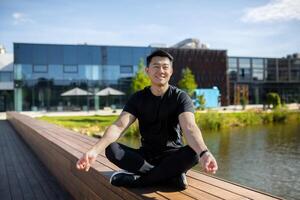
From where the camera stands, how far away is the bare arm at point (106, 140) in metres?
2.67

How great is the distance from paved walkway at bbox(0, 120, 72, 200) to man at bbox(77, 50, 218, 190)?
2.24 meters

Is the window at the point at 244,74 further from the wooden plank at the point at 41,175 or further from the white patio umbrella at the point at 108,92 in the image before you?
the wooden plank at the point at 41,175

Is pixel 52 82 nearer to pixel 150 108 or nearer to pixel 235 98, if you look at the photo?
pixel 235 98

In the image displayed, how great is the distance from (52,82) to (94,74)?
4.41 metres

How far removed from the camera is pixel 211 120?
2372 cm

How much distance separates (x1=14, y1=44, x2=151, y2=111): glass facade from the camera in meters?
37.3

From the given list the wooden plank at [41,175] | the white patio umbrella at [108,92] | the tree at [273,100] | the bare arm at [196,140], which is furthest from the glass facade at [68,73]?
the bare arm at [196,140]

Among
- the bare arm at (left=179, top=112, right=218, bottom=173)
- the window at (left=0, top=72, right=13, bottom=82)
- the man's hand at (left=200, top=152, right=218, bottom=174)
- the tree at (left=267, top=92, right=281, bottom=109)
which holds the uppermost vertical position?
the window at (left=0, top=72, right=13, bottom=82)

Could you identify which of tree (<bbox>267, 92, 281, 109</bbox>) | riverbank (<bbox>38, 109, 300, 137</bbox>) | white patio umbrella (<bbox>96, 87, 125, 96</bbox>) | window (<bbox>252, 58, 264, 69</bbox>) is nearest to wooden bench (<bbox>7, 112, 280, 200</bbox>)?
riverbank (<bbox>38, 109, 300, 137</bbox>)

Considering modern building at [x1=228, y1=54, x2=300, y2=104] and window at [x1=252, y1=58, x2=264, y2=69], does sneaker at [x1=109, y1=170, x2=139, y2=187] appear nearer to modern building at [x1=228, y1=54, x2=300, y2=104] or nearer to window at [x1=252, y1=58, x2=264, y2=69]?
modern building at [x1=228, y1=54, x2=300, y2=104]

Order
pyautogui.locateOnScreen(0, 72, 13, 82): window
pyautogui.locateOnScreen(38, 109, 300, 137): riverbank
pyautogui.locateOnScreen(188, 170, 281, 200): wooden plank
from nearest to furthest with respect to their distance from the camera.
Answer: pyautogui.locateOnScreen(188, 170, 281, 200): wooden plank → pyautogui.locateOnScreen(38, 109, 300, 137): riverbank → pyautogui.locateOnScreen(0, 72, 13, 82): window

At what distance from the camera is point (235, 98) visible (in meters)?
46.6

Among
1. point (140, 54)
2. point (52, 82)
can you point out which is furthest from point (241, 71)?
point (52, 82)

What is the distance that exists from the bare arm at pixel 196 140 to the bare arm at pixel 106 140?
520 mm
